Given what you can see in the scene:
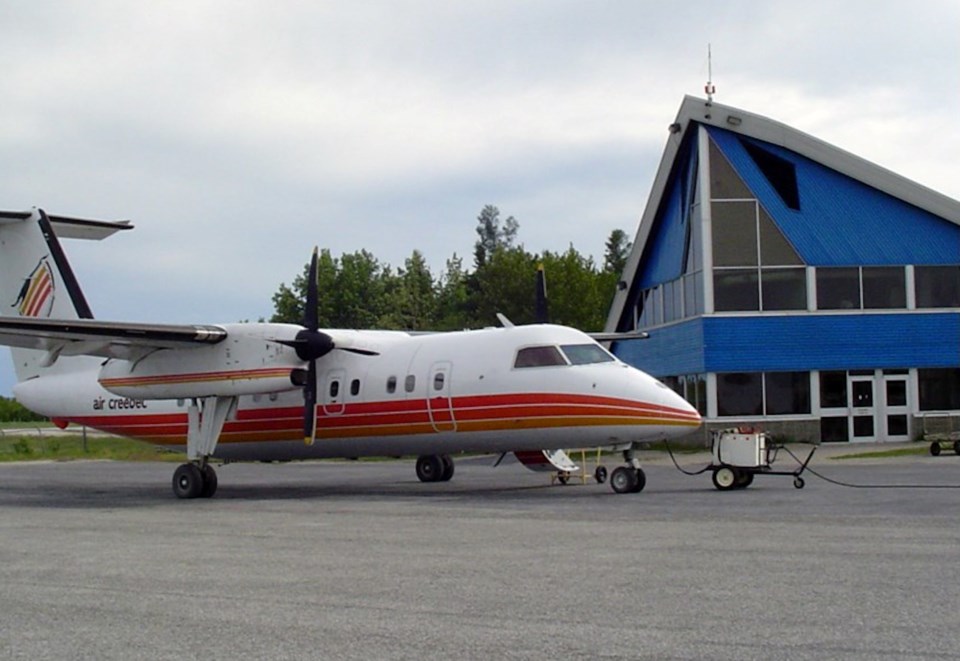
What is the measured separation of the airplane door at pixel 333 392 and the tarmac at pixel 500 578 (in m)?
4.03

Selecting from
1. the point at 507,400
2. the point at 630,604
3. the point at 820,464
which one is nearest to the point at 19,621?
the point at 630,604

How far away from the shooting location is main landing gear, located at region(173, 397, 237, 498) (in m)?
23.3

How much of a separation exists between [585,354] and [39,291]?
518 inches

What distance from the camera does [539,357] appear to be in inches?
838

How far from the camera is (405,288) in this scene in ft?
334

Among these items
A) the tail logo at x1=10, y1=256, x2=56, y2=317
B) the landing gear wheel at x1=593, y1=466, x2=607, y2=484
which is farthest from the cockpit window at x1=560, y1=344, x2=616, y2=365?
the tail logo at x1=10, y1=256, x2=56, y2=317

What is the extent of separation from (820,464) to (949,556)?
18.6 metres

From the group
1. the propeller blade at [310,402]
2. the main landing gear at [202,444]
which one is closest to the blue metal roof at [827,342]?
the propeller blade at [310,402]

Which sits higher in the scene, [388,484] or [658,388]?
[658,388]

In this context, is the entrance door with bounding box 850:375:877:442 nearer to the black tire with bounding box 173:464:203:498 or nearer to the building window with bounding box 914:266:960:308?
the building window with bounding box 914:266:960:308

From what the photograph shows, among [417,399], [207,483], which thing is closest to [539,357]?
[417,399]

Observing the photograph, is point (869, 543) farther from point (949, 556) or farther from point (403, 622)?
point (403, 622)

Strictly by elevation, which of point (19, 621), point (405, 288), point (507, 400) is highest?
point (405, 288)

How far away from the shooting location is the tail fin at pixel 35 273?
85.8 feet
